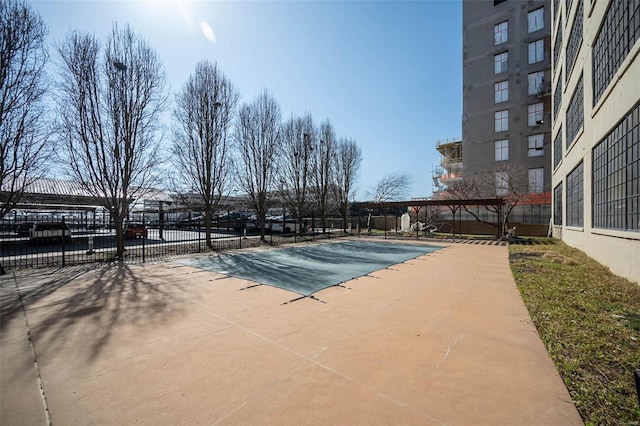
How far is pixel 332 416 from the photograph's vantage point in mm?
2598

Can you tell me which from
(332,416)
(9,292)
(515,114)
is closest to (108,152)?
(9,292)

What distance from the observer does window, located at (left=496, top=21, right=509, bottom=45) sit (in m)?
36.8

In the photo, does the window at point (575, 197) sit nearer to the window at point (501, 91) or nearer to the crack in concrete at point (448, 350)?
the crack in concrete at point (448, 350)

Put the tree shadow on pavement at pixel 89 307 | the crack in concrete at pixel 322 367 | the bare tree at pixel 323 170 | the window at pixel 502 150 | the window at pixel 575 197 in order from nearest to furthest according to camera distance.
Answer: the crack in concrete at pixel 322 367
the tree shadow on pavement at pixel 89 307
the window at pixel 575 197
the bare tree at pixel 323 170
the window at pixel 502 150

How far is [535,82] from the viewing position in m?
34.4

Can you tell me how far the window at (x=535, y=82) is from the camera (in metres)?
33.8

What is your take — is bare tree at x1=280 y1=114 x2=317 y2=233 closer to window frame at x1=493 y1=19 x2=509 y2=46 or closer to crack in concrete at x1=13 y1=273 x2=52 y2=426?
crack in concrete at x1=13 y1=273 x2=52 y2=426

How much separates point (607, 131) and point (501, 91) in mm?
34576

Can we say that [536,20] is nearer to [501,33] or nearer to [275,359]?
[501,33]

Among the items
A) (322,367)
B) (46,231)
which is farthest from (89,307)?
(46,231)

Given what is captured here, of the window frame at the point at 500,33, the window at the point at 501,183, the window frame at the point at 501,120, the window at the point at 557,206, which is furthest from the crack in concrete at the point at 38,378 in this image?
the window frame at the point at 500,33

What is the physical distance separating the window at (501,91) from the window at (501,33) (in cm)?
551

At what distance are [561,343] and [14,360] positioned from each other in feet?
24.7

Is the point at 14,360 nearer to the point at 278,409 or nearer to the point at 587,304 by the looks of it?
the point at 278,409
